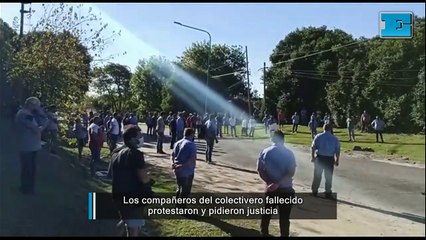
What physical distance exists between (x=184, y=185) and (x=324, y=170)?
1925 mm

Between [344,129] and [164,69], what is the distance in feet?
5.49

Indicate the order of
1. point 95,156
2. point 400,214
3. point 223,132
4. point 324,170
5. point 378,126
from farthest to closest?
point 95,156, point 223,132, point 324,170, point 400,214, point 378,126

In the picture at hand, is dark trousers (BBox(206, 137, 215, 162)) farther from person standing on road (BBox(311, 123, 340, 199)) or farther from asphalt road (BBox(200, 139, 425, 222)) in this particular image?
person standing on road (BBox(311, 123, 340, 199))

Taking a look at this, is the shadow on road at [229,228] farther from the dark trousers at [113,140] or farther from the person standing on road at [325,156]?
the dark trousers at [113,140]

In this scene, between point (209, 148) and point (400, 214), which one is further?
point (209, 148)

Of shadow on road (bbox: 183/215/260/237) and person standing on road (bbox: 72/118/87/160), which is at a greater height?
person standing on road (bbox: 72/118/87/160)

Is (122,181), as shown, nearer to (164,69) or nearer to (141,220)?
(141,220)

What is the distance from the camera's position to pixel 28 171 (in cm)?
603

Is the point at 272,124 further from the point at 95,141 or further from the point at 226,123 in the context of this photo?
the point at 95,141

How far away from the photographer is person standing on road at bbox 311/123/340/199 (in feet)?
12.5

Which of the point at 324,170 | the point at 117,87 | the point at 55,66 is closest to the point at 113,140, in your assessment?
the point at 117,87

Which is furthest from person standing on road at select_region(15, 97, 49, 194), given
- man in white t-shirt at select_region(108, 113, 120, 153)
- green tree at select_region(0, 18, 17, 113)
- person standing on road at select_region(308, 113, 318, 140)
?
person standing on road at select_region(308, 113, 318, 140)

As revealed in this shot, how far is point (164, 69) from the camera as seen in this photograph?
434cm

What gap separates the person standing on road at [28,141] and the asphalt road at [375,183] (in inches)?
112
